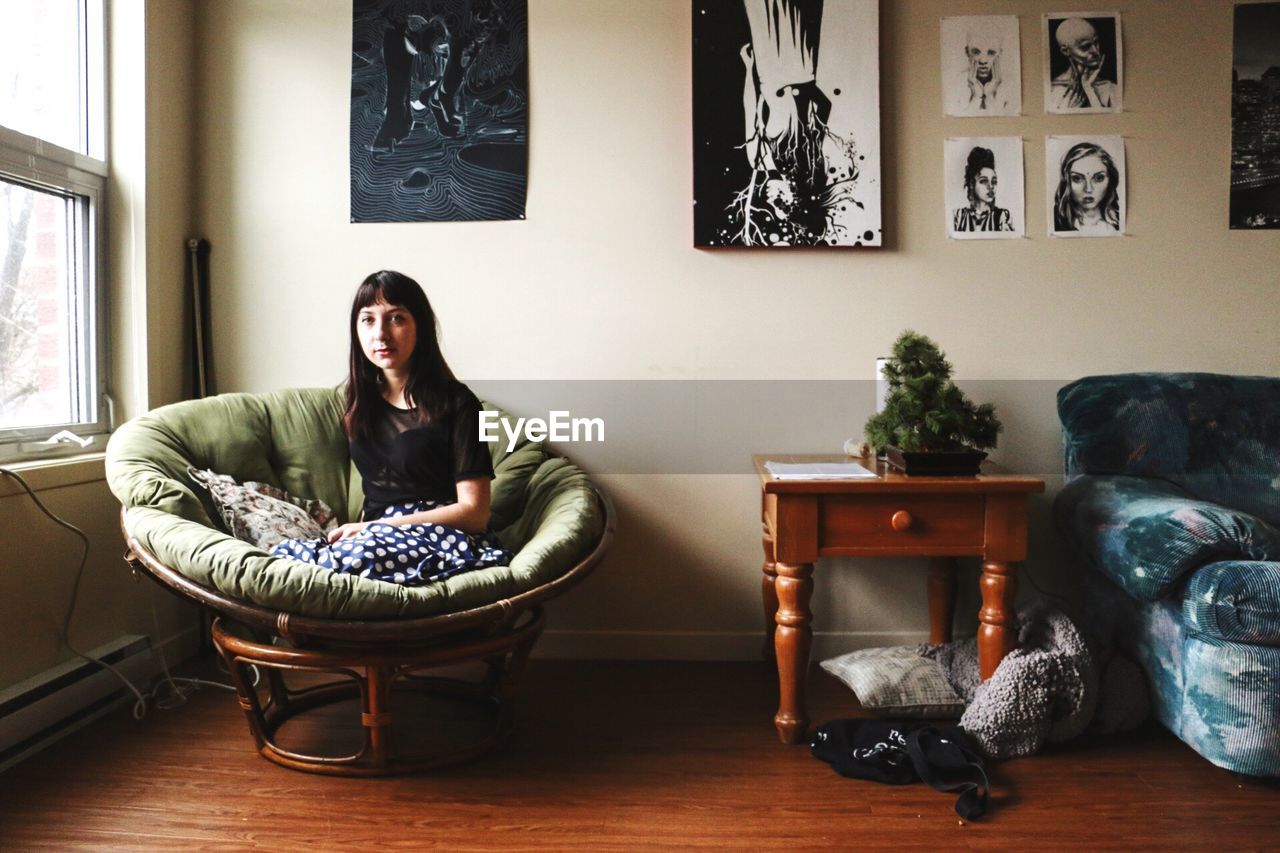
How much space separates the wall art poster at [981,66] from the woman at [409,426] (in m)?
1.67

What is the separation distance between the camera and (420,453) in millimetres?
2002

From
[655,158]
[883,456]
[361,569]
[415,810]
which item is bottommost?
[415,810]

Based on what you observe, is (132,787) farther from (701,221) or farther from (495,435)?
(701,221)

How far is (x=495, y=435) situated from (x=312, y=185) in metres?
0.98

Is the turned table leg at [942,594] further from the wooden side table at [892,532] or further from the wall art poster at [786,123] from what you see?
the wall art poster at [786,123]

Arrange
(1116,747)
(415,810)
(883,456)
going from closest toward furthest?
1. (415,810)
2. (1116,747)
3. (883,456)

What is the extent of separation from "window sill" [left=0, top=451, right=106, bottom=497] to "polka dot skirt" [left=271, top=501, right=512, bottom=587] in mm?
666

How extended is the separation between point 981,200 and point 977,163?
0.11m

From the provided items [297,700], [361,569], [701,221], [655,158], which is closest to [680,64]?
[655,158]

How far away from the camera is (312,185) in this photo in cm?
259

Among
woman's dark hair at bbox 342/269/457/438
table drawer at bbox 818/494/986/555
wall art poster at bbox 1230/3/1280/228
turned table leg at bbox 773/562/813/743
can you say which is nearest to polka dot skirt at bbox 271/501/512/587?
woman's dark hair at bbox 342/269/457/438

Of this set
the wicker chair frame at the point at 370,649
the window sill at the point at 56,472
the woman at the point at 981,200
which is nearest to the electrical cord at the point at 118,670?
the window sill at the point at 56,472

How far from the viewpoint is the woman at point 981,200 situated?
2.48 metres

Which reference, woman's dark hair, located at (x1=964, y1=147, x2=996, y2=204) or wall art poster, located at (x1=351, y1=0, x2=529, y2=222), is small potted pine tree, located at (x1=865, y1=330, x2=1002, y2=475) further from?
wall art poster, located at (x1=351, y1=0, x2=529, y2=222)
